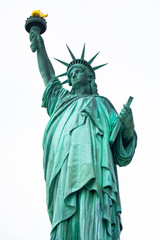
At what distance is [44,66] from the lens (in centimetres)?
1342

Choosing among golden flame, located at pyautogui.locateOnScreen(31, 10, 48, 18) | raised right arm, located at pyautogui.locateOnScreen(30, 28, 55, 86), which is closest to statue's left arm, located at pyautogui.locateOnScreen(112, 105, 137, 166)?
raised right arm, located at pyautogui.locateOnScreen(30, 28, 55, 86)

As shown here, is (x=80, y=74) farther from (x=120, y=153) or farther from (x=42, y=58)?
(x=120, y=153)

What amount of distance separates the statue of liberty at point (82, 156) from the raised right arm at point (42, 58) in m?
0.29

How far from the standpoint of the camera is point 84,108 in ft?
37.1

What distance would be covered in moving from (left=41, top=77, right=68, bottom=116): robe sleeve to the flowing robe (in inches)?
13.3

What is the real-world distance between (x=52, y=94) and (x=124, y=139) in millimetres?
2254

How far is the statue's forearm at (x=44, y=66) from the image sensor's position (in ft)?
43.5

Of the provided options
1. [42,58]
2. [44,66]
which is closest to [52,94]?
[44,66]

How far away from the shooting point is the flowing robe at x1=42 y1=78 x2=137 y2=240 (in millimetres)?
9453

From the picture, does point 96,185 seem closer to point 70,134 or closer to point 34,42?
point 70,134

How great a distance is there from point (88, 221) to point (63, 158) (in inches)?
63.3

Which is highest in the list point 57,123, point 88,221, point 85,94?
point 85,94

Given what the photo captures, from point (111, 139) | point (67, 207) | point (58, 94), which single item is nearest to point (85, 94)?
point (58, 94)

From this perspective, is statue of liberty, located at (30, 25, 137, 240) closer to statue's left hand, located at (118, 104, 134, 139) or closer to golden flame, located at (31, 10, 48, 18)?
statue's left hand, located at (118, 104, 134, 139)
